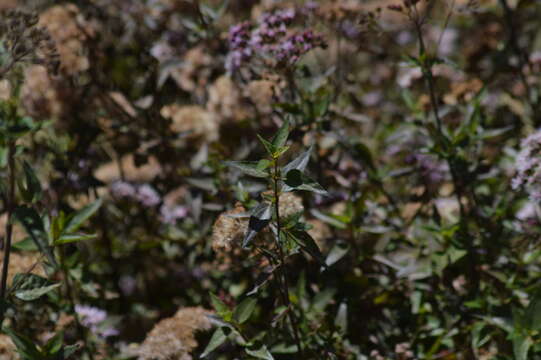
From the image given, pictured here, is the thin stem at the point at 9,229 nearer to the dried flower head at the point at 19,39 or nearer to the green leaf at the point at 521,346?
the dried flower head at the point at 19,39

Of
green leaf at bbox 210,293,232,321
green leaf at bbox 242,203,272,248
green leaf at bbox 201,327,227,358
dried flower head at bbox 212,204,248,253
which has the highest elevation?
green leaf at bbox 242,203,272,248

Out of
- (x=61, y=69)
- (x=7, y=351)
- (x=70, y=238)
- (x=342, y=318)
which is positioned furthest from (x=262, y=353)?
(x=61, y=69)

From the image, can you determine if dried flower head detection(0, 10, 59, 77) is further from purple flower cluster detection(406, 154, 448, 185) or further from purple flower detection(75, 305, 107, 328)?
purple flower cluster detection(406, 154, 448, 185)

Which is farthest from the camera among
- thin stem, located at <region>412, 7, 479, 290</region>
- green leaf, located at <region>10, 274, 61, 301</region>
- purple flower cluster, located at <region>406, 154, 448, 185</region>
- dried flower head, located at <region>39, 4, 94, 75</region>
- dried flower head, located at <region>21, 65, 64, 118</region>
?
dried flower head, located at <region>21, 65, 64, 118</region>

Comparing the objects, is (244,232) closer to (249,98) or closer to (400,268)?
(400,268)

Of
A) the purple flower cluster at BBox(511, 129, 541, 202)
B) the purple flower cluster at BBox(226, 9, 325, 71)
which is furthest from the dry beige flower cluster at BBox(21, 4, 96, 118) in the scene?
the purple flower cluster at BBox(511, 129, 541, 202)

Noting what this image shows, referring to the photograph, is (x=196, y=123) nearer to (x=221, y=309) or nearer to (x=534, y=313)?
(x=221, y=309)

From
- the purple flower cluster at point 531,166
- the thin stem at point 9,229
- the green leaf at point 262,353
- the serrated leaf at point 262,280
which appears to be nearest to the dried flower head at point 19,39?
the thin stem at point 9,229
